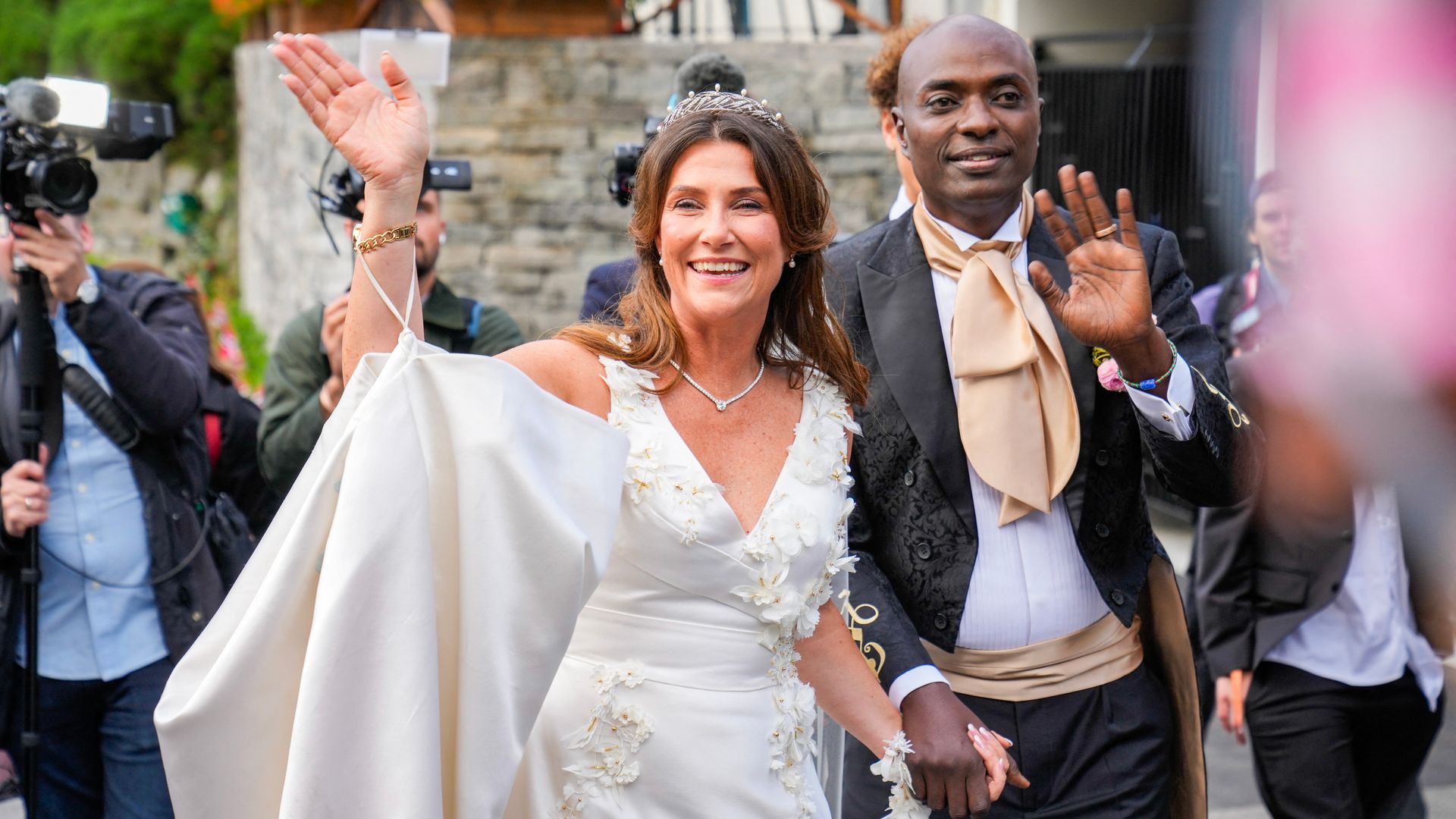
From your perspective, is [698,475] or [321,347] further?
[321,347]

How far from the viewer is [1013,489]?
280 cm

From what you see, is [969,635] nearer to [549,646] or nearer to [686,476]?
[686,476]

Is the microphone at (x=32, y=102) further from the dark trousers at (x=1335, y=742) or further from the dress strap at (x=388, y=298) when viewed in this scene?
the dark trousers at (x=1335, y=742)

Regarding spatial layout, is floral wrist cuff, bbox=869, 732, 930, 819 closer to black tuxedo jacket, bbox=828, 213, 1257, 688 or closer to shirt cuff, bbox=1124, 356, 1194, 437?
black tuxedo jacket, bbox=828, 213, 1257, 688

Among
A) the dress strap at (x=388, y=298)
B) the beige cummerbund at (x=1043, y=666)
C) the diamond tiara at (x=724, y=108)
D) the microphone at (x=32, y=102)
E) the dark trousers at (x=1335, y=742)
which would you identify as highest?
the microphone at (x=32, y=102)

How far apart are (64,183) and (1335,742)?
11.6 feet

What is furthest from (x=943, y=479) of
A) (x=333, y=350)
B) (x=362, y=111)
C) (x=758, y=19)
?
(x=758, y=19)

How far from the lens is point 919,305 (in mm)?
2994

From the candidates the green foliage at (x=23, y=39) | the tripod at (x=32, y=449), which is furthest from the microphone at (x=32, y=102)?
the green foliage at (x=23, y=39)

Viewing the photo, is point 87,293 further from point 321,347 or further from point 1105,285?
point 1105,285

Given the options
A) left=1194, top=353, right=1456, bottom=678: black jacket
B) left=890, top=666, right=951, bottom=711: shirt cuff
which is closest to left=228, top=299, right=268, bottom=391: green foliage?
left=1194, top=353, right=1456, bottom=678: black jacket

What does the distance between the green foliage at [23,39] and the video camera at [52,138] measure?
44.2 feet

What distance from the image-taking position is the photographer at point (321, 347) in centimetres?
420

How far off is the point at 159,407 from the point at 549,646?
86.1 inches
